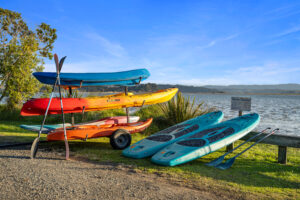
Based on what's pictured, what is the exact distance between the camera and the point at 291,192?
12.0 feet

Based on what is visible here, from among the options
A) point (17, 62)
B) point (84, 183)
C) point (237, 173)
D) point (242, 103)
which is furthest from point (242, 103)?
point (17, 62)

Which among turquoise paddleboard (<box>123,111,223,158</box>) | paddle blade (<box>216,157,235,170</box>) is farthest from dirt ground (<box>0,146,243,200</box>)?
paddle blade (<box>216,157,235,170</box>)

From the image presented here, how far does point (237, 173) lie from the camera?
4473 millimetres

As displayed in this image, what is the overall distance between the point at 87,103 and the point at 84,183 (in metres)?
3.58

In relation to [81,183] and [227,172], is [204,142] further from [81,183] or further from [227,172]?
[81,183]

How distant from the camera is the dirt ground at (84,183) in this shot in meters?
3.07

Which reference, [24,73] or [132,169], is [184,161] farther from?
[24,73]

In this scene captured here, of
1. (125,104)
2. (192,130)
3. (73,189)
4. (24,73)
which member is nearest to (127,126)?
(125,104)

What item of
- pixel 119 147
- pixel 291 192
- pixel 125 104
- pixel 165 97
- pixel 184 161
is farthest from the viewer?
pixel 165 97

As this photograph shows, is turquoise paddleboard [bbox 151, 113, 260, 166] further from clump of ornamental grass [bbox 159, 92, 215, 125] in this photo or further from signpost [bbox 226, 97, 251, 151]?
clump of ornamental grass [bbox 159, 92, 215, 125]

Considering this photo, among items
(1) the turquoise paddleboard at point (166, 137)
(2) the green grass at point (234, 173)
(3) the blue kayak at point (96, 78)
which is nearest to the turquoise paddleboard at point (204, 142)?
(2) the green grass at point (234, 173)

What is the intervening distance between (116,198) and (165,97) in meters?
6.02

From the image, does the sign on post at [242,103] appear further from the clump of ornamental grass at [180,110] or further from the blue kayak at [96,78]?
the blue kayak at [96,78]

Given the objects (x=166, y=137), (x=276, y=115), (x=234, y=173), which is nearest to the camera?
(x=234, y=173)
